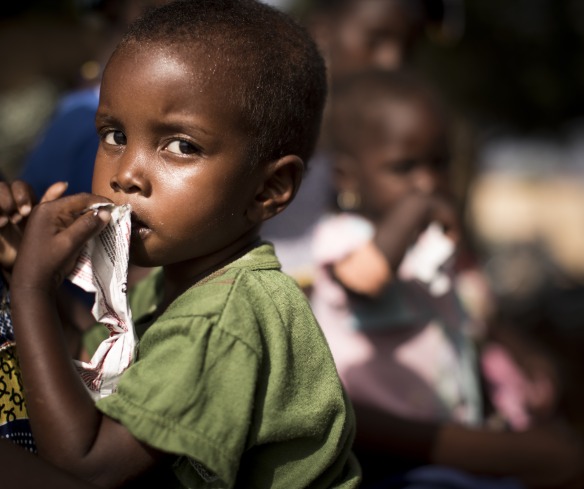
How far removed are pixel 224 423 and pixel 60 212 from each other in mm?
510

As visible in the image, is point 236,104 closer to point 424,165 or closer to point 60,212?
point 60,212

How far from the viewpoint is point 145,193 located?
69.7 inches

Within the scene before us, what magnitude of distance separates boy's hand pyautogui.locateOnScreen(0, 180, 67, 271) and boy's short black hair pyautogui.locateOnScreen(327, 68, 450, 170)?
6.63 ft

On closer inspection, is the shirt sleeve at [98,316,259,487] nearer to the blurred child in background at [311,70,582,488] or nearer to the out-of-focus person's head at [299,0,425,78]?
the blurred child in background at [311,70,582,488]

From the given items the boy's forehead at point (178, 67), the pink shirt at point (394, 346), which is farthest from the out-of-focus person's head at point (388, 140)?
the boy's forehead at point (178, 67)

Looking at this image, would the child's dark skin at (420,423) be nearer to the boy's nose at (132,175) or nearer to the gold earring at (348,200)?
the gold earring at (348,200)

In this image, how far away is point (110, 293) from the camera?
1765 millimetres

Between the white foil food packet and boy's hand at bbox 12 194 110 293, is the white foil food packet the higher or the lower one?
the lower one

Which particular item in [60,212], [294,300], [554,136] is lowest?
[554,136]

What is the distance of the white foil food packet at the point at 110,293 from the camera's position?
173 cm

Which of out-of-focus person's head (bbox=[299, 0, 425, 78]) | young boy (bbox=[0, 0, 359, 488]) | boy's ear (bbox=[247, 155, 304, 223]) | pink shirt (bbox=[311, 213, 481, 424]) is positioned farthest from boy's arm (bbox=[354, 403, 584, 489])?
out-of-focus person's head (bbox=[299, 0, 425, 78])

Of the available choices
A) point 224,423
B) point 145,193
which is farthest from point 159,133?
point 224,423

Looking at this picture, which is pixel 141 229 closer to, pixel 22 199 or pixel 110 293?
pixel 110 293

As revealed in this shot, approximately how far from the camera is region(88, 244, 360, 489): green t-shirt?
1.58 metres
